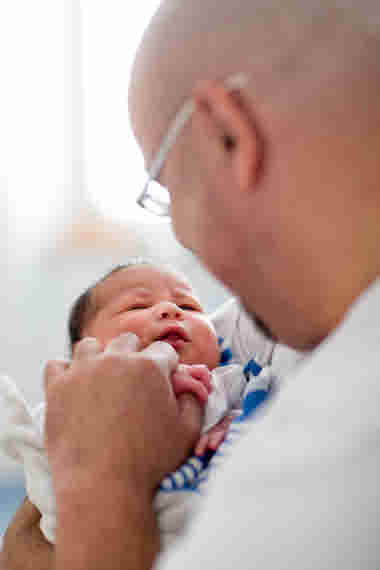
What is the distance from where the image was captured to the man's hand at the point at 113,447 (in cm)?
65

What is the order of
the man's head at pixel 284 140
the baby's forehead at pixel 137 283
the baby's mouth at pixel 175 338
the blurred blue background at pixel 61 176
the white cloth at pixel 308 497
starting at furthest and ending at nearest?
the blurred blue background at pixel 61 176, the baby's forehead at pixel 137 283, the baby's mouth at pixel 175 338, the man's head at pixel 284 140, the white cloth at pixel 308 497

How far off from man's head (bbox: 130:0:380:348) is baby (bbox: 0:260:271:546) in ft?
0.93

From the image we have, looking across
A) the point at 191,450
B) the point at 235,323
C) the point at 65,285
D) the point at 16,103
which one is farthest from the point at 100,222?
the point at 191,450

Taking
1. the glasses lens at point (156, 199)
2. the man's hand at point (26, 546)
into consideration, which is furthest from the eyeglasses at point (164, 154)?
the man's hand at point (26, 546)

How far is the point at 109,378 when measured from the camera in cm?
82

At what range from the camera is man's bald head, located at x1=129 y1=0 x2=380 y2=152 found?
57 centimetres

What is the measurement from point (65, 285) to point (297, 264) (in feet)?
5.85

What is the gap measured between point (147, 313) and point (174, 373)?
10.7 inches

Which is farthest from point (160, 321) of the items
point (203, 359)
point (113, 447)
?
point (113, 447)

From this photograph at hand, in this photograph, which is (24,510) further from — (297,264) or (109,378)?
(297,264)

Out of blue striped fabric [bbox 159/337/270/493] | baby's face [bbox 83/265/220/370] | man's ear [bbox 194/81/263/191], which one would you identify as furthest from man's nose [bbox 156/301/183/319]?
man's ear [bbox 194/81/263/191]

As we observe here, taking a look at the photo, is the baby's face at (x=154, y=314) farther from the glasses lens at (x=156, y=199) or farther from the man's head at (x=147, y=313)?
the glasses lens at (x=156, y=199)

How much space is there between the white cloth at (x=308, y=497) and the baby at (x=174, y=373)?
29 centimetres

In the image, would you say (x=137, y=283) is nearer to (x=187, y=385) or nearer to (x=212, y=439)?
(x=187, y=385)
